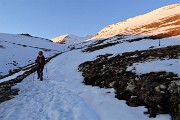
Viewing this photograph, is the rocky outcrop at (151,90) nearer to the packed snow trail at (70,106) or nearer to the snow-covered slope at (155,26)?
the packed snow trail at (70,106)

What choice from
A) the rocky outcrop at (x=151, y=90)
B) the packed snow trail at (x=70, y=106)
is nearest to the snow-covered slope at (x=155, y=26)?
the rocky outcrop at (x=151, y=90)

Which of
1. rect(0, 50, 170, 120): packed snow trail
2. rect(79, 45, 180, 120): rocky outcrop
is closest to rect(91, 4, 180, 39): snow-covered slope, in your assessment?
rect(79, 45, 180, 120): rocky outcrop

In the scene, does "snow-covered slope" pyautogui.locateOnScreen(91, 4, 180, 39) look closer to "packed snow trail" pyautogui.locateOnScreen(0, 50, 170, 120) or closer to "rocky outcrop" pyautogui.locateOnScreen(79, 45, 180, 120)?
"rocky outcrop" pyautogui.locateOnScreen(79, 45, 180, 120)

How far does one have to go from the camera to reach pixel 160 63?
1627 cm

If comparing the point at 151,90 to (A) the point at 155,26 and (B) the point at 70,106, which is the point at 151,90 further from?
(A) the point at 155,26

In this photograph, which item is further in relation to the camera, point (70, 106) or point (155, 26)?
point (155, 26)

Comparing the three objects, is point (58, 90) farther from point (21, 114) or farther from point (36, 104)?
point (21, 114)

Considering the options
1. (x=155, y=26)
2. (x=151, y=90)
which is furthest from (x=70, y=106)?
(x=155, y=26)

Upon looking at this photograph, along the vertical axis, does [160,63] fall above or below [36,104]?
above

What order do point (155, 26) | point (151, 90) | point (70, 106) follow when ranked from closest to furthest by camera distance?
point (151, 90)
point (70, 106)
point (155, 26)

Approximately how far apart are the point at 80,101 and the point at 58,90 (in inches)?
145

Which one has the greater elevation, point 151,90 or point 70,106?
point 151,90

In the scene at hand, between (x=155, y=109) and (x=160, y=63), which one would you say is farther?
(x=160, y=63)

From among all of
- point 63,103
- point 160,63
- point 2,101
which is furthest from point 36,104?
point 160,63
